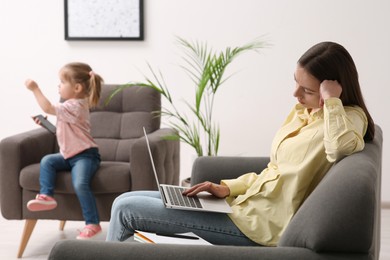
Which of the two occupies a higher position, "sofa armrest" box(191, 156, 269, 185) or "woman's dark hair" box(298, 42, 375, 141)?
"woman's dark hair" box(298, 42, 375, 141)

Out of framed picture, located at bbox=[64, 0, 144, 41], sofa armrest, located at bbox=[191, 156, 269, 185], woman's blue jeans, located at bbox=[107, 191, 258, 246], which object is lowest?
woman's blue jeans, located at bbox=[107, 191, 258, 246]

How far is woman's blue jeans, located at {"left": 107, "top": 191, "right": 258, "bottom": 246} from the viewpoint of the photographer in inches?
89.5

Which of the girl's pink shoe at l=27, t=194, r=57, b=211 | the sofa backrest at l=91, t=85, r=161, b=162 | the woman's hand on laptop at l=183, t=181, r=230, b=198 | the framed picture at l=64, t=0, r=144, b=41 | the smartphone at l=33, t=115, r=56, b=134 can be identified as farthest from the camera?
the framed picture at l=64, t=0, r=144, b=41

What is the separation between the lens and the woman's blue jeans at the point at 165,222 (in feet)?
7.46

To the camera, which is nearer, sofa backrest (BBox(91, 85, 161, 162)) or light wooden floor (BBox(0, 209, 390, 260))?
light wooden floor (BBox(0, 209, 390, 260))

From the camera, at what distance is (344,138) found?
212 cm

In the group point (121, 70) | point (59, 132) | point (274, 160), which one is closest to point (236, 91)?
point (121, 70)

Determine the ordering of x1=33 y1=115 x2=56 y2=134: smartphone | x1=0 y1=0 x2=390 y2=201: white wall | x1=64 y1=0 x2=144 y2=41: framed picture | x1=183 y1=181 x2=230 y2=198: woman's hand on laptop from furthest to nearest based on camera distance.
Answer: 1. x1=64 y1=0 x2=144 y2=41: framed picture
2. x1=0 y1=0 x2=390 y2=201: white wall
3. x1=33 y1=115 x2=56 y2=134: smartphone
4. x1=183 y1=181 x2=230 y2=198: woman's hand on laptop

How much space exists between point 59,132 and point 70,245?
8.06 ft

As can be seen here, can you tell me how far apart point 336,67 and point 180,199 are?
677mm

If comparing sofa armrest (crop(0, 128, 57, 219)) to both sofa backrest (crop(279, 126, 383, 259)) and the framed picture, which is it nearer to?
the framed picture

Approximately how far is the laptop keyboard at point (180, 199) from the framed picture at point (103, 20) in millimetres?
2757

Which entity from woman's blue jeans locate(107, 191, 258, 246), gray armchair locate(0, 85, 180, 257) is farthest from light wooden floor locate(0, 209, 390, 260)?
woman's blue jeans locate(107, 191, 258, 246)

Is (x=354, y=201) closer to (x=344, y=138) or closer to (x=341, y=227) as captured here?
(x=341, y=227)
